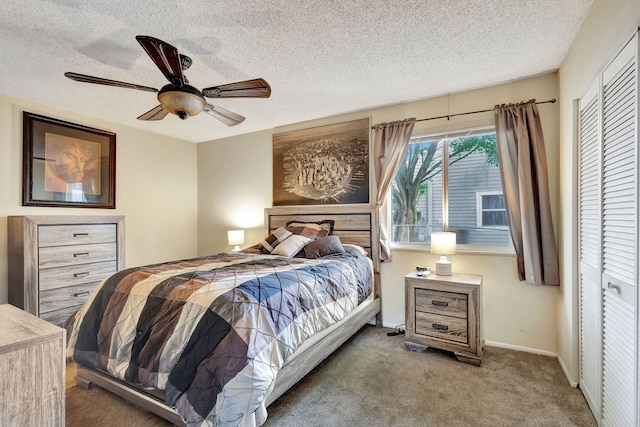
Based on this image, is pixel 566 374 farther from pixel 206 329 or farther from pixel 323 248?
pixel 206 329

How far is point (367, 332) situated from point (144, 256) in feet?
10.6

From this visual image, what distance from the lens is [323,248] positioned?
2.98 meters

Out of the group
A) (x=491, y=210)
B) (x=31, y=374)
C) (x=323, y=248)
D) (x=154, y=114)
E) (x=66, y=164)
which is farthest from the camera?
(x=66, y=164)

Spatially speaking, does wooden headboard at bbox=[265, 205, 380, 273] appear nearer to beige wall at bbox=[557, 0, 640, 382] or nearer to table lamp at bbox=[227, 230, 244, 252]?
table lamp at bbox=[227, 230, 244, 252]

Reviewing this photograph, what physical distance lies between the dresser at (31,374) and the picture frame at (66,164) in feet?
9.39

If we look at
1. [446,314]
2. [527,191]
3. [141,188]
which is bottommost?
[446,314]

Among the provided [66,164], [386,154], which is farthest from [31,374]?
[66,164]

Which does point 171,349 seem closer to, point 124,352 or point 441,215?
point 124,352

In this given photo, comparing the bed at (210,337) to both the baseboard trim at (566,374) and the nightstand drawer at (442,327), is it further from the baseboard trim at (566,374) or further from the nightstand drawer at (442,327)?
the baseboard trim at (566,374)

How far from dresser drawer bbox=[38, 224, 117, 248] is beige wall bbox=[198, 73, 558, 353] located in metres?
1.60

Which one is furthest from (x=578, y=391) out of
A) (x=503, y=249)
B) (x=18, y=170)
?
(x=18, y=170)

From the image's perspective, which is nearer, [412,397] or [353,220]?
[412,397]

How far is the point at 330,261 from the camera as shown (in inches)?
103

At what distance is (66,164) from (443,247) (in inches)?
165
